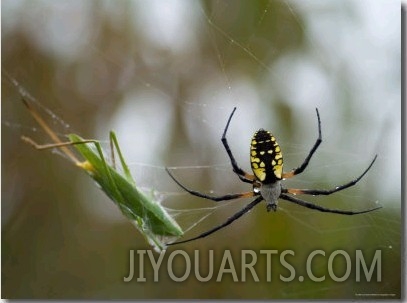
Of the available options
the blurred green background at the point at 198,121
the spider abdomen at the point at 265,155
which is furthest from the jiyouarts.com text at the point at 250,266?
the spider abdomen at the point at 265,155

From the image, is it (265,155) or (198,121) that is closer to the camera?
(265,155)

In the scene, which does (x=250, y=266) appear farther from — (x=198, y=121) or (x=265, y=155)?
(x=265, y=155)

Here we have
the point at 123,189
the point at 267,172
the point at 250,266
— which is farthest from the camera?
the point at 250,266

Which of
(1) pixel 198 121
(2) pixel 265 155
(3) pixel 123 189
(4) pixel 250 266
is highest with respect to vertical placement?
(1) pixel 198 121

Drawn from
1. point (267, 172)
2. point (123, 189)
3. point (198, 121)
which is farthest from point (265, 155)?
point (198, 121)

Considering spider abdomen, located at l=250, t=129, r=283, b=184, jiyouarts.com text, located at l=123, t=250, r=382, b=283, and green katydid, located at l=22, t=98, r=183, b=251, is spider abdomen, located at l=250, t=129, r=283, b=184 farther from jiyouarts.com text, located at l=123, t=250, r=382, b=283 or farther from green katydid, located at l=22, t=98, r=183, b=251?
jiyouarts.com text, located at l=123, t=250, r=382, b=283

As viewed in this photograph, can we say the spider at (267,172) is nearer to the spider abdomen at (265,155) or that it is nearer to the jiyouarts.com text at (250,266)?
the spider abdomen at (265,155)
